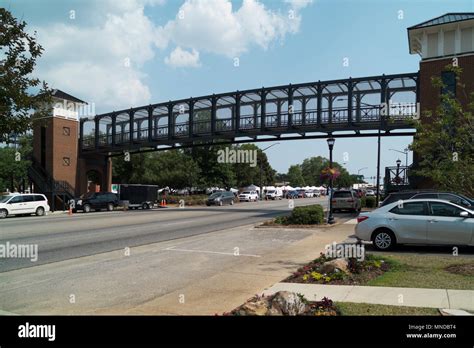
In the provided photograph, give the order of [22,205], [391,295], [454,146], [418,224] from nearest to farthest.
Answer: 1. [391,295]
2. [454,146]
3. [418,224]
4. [22,205]

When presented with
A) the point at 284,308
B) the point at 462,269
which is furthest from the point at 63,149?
the point at 284,308

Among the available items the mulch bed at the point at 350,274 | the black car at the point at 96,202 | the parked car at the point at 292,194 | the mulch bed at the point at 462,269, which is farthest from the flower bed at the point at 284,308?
the parked car at the point at 292,194

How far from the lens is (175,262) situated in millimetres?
11703

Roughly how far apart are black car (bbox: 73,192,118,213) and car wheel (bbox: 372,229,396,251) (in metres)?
30.5

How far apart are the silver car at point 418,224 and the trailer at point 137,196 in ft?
108

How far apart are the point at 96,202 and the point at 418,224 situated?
1263 inches

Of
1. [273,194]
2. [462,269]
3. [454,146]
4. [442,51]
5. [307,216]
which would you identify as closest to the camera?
[462,269]

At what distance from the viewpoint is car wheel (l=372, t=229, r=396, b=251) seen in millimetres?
12508

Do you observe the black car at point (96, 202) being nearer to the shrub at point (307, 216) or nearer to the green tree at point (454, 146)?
the shrub at point (307, 216)

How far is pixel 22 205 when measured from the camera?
105 feet

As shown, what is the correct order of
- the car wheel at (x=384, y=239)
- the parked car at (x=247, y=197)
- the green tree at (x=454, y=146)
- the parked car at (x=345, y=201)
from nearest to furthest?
the green tree at (x=454, y=146) < the car wheel at (x=384, y=239) < the parked car at (x=345, y=201) < the parked car at (x=247, y=197)

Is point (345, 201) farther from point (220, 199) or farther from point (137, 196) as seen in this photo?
point (220, 199)

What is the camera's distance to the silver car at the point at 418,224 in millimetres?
11695
